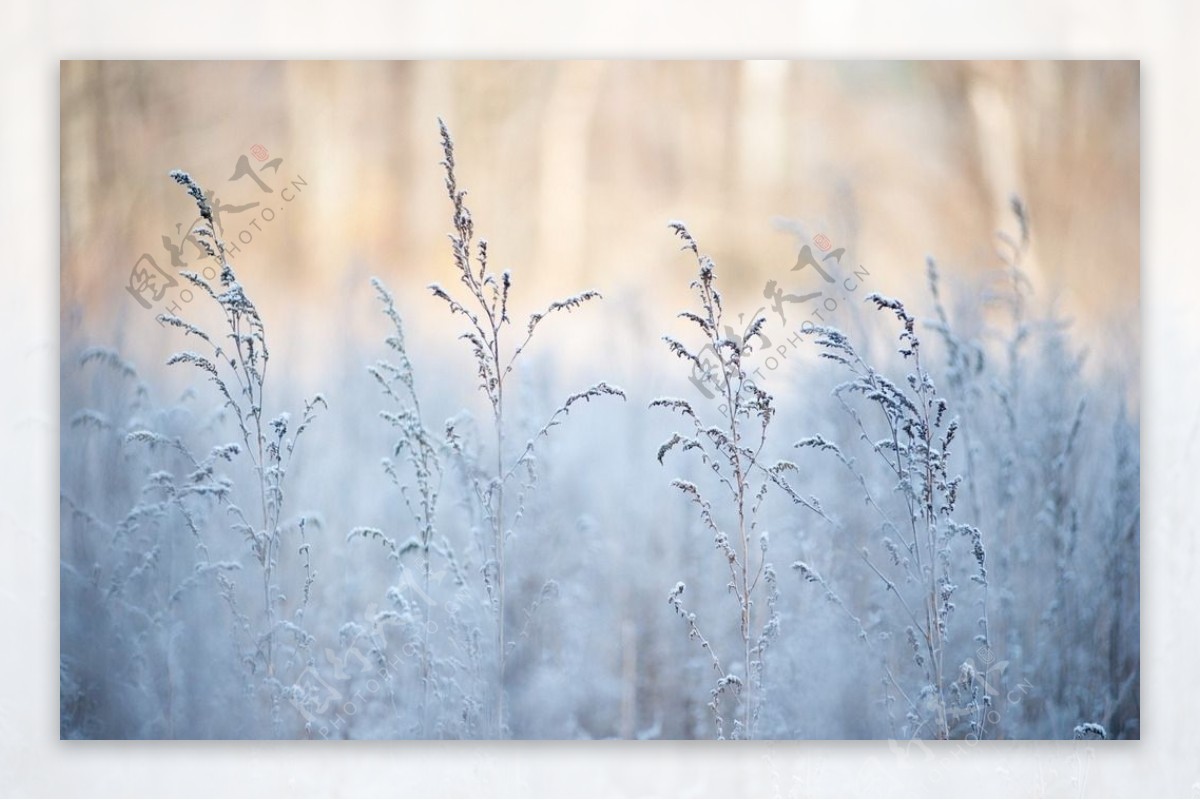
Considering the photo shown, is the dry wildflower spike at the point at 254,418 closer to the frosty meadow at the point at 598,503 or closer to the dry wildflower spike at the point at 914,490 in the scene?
Answer: the frosty meadow at the point at 598,503

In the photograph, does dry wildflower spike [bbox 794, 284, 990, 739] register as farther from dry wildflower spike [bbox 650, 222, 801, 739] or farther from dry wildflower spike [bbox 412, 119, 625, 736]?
dry wildflower spike [bbox 412, 119, 625, 736]

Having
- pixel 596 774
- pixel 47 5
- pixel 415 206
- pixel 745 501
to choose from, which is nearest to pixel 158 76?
pixel 47 5

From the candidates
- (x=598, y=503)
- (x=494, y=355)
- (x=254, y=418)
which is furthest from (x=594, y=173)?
(x=254, y=418)

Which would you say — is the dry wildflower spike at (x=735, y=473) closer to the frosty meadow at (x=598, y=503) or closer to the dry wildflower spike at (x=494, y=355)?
the frosty meadow at (x=598, y=503)

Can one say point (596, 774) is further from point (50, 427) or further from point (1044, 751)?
point (50, 427)

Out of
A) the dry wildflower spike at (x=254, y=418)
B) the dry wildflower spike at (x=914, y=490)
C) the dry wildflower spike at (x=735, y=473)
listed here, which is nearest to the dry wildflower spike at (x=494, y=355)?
the dry wildflower spike at (x=735, y=473)

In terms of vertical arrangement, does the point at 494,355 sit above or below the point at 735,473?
above

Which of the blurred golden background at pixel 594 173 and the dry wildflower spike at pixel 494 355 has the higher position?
the blurred golden background at pixel 594 173

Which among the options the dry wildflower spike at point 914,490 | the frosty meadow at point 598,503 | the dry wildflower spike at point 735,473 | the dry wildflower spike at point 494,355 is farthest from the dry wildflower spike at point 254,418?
the dry wildflower spike at point 914,490

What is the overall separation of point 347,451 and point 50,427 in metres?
0.70

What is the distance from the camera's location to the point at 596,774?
9.01ft

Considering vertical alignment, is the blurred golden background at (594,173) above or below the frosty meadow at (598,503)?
Result: above

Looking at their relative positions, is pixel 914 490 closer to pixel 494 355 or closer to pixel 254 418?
pixel 494 355

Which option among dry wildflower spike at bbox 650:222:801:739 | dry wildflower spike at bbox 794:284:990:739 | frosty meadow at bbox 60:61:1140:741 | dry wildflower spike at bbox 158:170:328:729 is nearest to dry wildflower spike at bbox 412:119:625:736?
frosty meadow at bbox 60:61:1140:741
